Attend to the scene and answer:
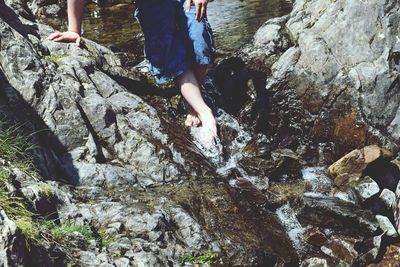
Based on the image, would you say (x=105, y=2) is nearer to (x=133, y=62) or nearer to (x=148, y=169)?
(x=133, y=62)

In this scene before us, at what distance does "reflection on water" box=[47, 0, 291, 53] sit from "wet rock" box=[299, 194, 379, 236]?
4.58 meters

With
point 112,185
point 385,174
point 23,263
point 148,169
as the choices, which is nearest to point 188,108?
point 148,169

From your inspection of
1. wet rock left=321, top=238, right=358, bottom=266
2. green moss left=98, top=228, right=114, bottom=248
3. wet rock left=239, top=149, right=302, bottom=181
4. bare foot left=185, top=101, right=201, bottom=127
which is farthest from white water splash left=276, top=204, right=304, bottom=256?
green moss left=98, top=228, right=114, bottom=248

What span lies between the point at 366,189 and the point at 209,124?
6.88 feet

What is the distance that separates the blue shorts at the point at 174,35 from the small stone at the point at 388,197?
2.69m

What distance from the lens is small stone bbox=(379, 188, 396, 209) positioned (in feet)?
20.3

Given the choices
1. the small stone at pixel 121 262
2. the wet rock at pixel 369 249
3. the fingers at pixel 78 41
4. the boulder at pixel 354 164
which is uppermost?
the fingers at pixel 78 41

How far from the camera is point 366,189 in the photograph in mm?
6246

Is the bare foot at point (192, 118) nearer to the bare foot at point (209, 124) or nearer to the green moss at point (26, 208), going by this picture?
the bare foot at point (209, 124)

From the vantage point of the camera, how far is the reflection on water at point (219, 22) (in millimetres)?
10773

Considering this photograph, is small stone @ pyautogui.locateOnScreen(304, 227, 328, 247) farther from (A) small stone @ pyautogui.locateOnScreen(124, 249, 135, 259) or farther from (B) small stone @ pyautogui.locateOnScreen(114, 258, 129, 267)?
(B) small stone @ pyautogui.locateOnScreen(114, 258, 129, 267)

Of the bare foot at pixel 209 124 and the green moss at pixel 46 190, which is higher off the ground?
the green moss at pixel 46 190

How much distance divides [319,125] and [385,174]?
1.20 metres

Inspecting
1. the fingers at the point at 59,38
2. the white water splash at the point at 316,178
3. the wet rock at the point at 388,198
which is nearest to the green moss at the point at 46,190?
the fingers at the point at 59,38
